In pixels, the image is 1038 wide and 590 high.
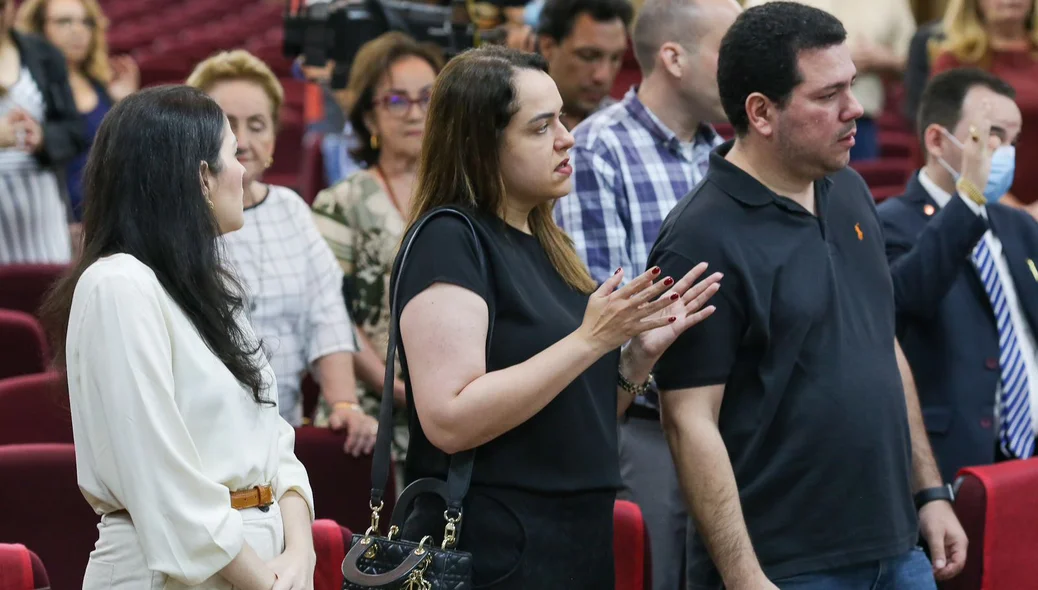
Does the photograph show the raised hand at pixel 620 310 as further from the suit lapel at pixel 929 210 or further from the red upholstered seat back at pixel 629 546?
the suit lapel at pixel 929 210

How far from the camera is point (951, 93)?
10.3ft

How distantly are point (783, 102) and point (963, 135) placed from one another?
40.5 inches

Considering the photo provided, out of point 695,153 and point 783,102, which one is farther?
point 695,153

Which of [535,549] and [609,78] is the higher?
[609,78]

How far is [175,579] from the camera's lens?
1754 millimetres

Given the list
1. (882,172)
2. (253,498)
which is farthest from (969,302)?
(882,172)

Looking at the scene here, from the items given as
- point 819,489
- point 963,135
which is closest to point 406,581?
point 819,489

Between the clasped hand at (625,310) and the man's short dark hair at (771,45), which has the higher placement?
the man's short dark hair at (771,45)

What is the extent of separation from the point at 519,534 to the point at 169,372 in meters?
0.55

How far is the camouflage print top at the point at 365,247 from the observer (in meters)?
3.18

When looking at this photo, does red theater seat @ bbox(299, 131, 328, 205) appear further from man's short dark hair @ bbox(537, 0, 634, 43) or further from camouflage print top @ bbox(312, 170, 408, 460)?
camouflage print top @ bbox(312, 170, 408, 460)

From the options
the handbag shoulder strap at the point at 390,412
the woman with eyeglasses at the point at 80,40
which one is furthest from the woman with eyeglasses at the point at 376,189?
the woman with eyeglasses at the point at 80,40

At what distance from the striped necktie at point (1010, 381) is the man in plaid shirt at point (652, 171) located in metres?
0.65

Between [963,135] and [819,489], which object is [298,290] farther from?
[963,135]
